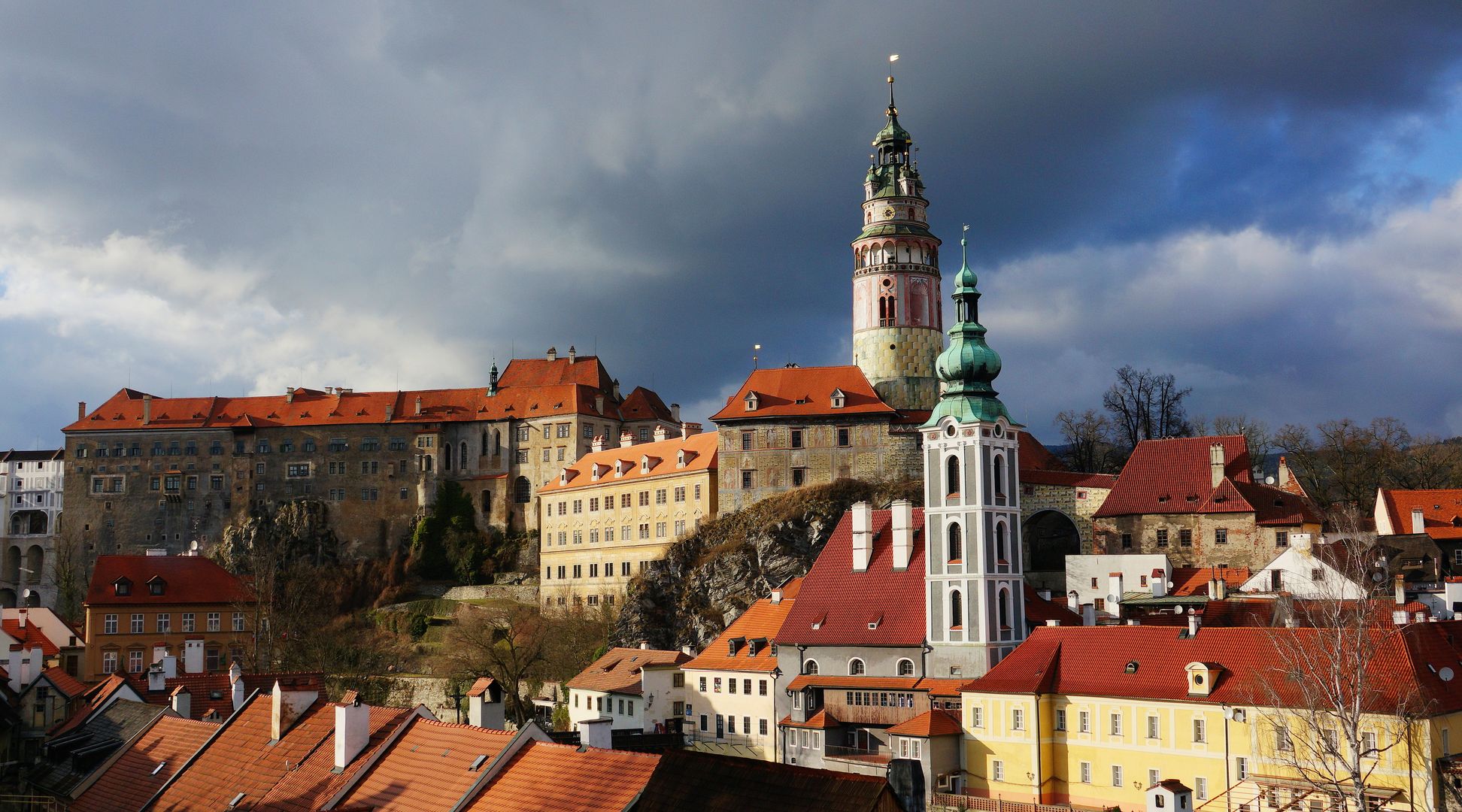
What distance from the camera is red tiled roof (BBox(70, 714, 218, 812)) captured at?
1129 inches

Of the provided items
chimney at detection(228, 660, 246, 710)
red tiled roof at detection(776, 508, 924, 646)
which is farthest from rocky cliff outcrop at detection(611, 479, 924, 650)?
chimney at detection(228, 660, 246, 710)

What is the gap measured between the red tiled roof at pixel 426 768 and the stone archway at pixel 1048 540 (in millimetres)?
46231

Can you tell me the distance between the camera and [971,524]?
160ft

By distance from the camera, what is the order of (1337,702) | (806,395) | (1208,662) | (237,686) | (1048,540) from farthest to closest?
(806,395) → (1048,540) → (1208,662) → (237,686) → (1337,702)

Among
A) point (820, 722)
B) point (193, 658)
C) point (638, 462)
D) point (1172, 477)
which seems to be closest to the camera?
point (193, 658)

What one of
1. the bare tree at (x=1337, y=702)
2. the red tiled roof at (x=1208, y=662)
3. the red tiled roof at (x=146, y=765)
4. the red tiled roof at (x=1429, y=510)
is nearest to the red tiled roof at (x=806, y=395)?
the red tiled roof at (x=1429, y=510)

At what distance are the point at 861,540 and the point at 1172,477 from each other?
17.1 m

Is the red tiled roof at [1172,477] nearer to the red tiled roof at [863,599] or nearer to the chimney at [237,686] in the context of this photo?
the red tiled roof at [863,599]

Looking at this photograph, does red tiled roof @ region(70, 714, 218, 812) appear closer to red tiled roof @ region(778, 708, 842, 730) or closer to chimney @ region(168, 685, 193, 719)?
chimney @ region(168, 685, 193, 719)

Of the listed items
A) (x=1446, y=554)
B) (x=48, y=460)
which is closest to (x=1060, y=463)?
(x=1446, y=554)

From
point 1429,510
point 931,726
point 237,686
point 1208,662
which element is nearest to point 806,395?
point 1429,510

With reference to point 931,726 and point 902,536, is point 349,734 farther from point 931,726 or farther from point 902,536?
point 902,536

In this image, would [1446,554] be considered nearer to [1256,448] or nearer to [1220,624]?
[1220,624]

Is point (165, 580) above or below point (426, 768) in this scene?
above
